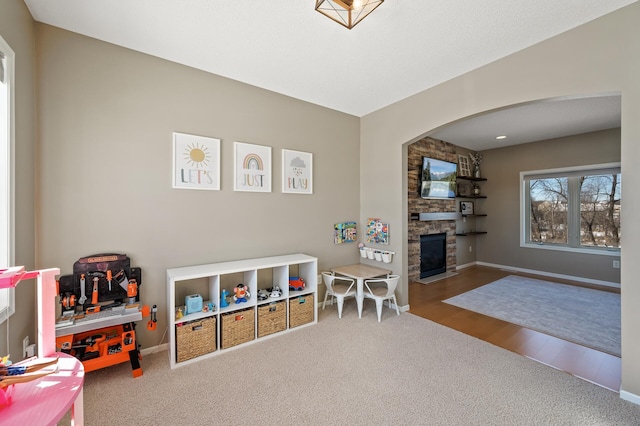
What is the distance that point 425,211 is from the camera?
16.8 feet

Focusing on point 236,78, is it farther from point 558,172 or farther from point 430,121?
point 558,172

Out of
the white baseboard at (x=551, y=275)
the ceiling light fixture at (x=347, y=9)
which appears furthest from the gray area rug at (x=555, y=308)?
the ceiling light fixture at (x=347, y=9)

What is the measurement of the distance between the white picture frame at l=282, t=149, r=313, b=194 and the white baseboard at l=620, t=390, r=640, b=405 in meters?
3.23

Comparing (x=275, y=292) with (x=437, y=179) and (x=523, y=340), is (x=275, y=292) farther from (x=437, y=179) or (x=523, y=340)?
(x=437, y=179)

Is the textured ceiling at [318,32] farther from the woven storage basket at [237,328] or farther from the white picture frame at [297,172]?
the woven storage basket at [237,328]

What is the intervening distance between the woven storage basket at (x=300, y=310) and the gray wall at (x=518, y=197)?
208 inches

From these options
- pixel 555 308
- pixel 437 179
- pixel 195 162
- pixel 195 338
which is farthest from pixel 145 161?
pixel 555 308

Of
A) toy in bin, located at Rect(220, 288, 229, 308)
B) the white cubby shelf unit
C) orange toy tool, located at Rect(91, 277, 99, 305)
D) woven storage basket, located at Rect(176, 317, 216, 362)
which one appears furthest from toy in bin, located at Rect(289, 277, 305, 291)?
orange toy tool, located at Rect(91, 277, 99, 305)

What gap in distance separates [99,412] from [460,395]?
2497mm

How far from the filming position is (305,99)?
3.41m

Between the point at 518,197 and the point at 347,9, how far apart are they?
234 inches

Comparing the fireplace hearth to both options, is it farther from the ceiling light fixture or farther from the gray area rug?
the ceiling light fixture

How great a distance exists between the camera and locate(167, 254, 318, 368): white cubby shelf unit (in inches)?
89.8

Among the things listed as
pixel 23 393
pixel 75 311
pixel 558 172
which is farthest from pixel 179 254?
pixel 558 172
